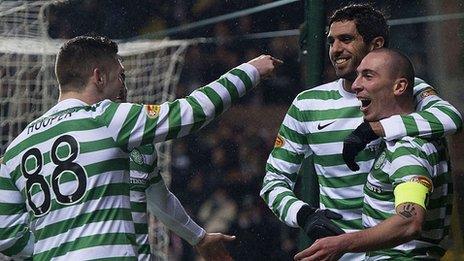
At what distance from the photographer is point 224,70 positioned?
670cm

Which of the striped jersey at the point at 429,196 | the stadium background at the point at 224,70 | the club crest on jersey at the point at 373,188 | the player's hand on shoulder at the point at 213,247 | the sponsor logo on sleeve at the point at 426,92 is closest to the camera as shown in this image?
the striped jersey at the point at 429,196

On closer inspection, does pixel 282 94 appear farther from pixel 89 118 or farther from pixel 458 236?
pixel 89 118

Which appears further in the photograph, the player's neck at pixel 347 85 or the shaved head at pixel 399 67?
the player's neck at pixel 347 85

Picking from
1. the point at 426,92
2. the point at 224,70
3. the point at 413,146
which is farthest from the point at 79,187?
the point at 224,70

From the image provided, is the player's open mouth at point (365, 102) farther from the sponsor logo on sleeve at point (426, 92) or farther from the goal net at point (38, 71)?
the goal net at point (38, 71)

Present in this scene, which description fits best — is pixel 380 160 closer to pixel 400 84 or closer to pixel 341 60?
pixel 400 84

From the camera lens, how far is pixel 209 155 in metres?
6.79

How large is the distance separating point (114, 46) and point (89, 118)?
0.38 meters

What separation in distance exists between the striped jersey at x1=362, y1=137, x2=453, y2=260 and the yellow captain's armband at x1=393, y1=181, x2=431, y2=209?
56 millimetres

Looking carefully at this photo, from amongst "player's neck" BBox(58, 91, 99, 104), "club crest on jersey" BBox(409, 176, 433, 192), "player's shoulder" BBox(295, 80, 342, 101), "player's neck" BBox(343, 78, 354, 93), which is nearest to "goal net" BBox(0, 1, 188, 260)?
"player's shoulder" BBox(295, 80, 342, 101)

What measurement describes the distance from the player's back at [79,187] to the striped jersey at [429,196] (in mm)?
814

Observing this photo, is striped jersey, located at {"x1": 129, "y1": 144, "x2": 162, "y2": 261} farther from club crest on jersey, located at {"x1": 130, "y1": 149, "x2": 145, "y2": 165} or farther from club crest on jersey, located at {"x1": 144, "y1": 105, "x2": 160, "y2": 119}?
club crest on jersey, located at {"x1": 144, "y1": 105, "x2": 160, "y2": 119}

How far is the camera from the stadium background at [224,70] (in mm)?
6336

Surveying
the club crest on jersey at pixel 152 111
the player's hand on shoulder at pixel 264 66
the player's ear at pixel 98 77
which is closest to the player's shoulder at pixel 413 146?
the player's hand on shoulder at pixel 264 66
